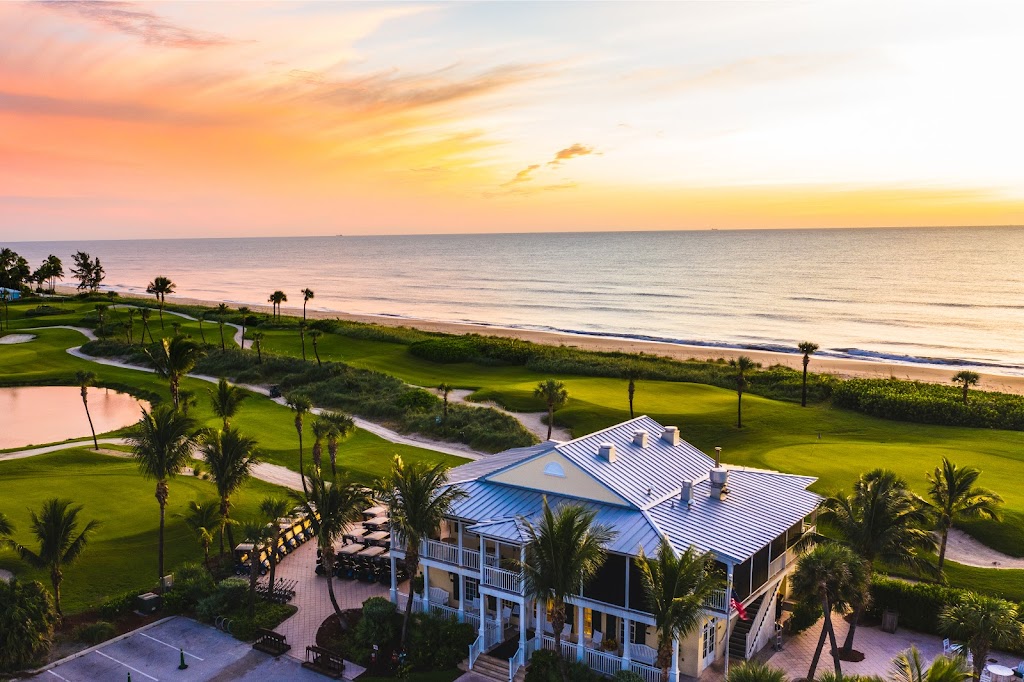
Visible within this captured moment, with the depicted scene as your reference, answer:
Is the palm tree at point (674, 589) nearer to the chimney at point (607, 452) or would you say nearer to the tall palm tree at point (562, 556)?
the tall palm tree at point (562, 556)

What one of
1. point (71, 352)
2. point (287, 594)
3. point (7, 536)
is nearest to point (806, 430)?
point (287, 594)

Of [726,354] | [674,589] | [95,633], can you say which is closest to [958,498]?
[674,589]

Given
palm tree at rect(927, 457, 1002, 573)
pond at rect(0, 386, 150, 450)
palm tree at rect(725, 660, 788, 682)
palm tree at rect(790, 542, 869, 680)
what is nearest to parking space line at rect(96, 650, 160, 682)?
palm tree at rect(725, 660, 788, 682)

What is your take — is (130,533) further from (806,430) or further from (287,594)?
(806,430)

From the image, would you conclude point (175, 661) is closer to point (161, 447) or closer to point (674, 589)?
point (161, 447)

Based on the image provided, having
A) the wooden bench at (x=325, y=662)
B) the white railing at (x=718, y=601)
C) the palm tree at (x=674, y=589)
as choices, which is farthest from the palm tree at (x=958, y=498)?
the wooden bench at (x=325, y=662)

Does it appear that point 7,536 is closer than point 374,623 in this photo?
No
